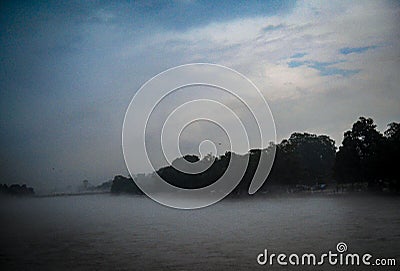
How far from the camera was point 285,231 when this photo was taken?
6.13 m

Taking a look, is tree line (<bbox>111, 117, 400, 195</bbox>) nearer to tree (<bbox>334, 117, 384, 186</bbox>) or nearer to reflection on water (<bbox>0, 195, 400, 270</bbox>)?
tree (<bbox>334, 117, 384, 186</bbox>)

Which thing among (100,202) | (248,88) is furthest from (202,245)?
(248,88)

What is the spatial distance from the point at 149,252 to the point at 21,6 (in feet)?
9.67

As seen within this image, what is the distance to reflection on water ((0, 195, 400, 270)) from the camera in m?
5.82

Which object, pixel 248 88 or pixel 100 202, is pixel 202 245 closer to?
pixel 100 202

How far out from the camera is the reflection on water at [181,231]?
19.1 feet

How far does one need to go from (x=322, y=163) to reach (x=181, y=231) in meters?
1.81

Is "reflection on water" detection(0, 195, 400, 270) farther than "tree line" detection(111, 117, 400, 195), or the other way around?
"tree line" detection(111, 117, 400, 195)

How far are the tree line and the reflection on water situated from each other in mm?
211

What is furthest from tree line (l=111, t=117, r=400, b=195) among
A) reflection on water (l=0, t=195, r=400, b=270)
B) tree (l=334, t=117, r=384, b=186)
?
reflection on water (l=0, t=195, r=400, b=270)

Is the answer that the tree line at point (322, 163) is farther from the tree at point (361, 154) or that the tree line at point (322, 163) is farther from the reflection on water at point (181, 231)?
the reflection on water at point (181, 231)

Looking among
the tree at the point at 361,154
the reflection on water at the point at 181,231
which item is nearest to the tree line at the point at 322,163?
the tree at the point at 361,154

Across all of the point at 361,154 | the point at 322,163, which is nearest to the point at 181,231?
the point at 322,163

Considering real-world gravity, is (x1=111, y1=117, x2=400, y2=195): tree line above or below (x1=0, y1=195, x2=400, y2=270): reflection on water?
above
